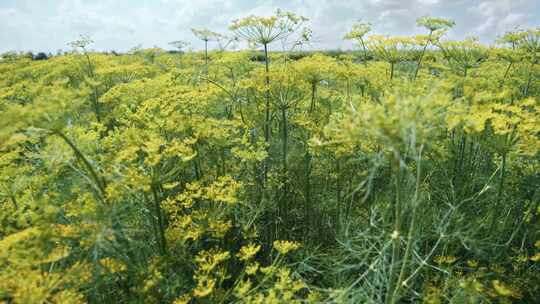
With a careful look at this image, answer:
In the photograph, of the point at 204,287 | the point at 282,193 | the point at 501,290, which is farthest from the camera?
the point at 282,193

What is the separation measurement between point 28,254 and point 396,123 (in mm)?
2756

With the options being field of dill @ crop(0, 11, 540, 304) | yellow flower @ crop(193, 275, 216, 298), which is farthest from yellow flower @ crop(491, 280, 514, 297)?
yellow flower @ crop(193, 275, 216, 298)

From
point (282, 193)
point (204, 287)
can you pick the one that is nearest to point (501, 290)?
point (204, 287)

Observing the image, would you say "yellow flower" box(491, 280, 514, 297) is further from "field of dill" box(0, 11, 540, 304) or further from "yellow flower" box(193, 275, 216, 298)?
"yellow flower" box(193, 275, 216, 298)

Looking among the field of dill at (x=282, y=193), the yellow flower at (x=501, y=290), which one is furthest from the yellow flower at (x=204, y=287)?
the yellow flower at (x=501, y=290)

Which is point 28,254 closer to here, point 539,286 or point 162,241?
point 162,241

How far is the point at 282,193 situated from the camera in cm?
511

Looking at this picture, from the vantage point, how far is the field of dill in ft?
8.83

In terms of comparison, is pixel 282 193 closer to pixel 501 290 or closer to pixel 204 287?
pixel 204 287

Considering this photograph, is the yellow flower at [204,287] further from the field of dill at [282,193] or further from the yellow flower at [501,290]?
the yellow flower at [501,290]

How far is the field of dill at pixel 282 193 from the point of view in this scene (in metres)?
2.69

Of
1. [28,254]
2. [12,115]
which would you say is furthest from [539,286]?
[12,115]

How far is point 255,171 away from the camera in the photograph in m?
4.84

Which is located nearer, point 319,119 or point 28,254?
point 28,254
